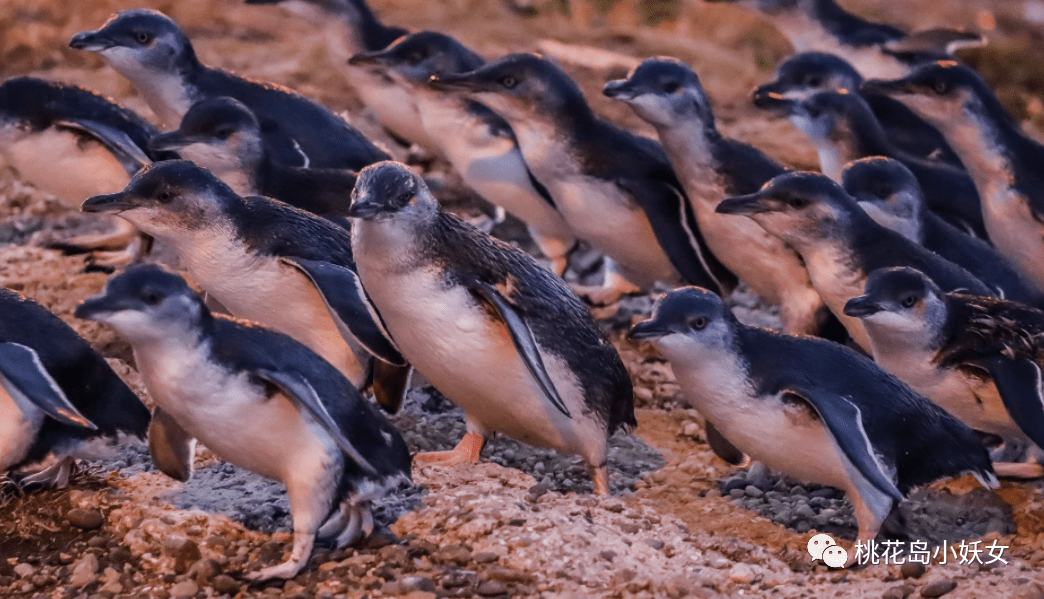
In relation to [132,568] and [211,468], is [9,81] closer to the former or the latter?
[211,468]

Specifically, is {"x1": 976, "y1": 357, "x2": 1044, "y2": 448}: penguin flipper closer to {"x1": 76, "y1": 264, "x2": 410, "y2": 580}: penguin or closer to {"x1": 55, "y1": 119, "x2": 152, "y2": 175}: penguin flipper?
{"x1": 76, "y1": 264, "x2": 410, "y2": 580}: penguin

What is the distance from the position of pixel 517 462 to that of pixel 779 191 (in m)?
1.48

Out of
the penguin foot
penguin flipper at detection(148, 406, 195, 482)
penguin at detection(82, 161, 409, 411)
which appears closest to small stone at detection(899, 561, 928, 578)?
the penguin foot

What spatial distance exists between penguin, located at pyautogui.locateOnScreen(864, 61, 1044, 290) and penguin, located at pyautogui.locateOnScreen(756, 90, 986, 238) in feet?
0.59

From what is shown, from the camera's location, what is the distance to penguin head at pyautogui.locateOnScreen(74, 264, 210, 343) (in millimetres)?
3576

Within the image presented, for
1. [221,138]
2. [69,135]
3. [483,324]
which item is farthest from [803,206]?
[69,135]

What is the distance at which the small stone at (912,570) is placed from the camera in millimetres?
4039

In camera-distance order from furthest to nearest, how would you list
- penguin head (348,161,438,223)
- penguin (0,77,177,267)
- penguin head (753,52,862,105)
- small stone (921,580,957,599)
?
penguin head (753,52,862,105), penguin (0,77,177,267), penguin head (348,161,438,223), small stone (921,580,957,599)

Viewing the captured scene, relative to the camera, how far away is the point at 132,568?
12.6 feet

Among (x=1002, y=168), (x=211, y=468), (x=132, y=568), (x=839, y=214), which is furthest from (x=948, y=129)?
(x=132, y=568)

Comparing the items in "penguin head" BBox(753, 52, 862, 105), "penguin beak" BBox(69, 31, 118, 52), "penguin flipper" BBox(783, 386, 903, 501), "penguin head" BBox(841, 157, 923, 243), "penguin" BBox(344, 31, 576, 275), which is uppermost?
"penguin flipper" BBox(783, 386, 903, 501)

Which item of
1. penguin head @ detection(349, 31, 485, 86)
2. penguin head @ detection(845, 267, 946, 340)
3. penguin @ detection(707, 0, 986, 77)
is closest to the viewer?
penguin head @ detection(845, 267, 946, 340)

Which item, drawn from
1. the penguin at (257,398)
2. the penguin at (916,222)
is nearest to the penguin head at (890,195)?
the penguin at (916,222)

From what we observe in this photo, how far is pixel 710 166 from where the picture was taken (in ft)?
19.3
